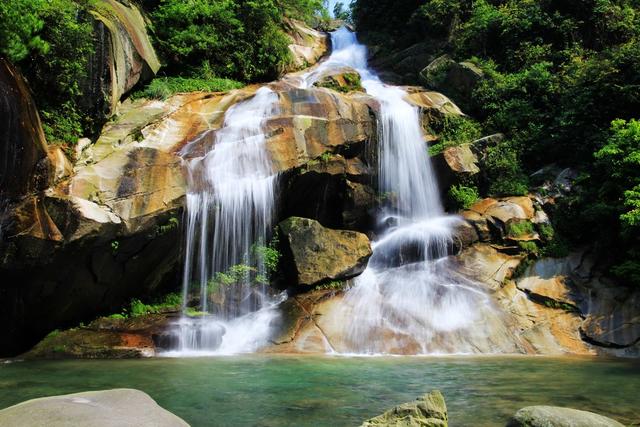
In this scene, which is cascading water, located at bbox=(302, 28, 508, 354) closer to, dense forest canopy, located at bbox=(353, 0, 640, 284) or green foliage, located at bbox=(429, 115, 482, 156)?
green foliage, located at bbox=(429, 115, 482, 156)

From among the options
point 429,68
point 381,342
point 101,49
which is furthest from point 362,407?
point 429,68

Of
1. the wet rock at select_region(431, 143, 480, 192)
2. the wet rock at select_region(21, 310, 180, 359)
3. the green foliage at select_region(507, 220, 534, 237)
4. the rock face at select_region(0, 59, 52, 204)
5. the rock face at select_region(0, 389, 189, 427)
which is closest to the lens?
the rock face at select_region(0, 389, 189, 427)

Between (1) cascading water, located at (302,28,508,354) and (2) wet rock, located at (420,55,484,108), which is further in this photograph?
(2) wet rock, located at (420,55,484,108)

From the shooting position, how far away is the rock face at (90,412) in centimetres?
425

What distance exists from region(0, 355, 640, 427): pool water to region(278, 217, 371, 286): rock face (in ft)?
11.1

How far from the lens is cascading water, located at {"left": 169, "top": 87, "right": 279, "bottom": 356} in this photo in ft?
45.4

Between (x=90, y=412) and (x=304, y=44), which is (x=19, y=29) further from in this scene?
(x=304, y=44)

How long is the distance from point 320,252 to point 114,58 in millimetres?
8427

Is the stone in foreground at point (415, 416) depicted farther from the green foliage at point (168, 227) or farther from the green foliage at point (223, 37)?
the green foliage at point (223, 37)

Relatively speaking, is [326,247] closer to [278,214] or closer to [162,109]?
[278,214]

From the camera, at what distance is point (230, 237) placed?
14.9 meters

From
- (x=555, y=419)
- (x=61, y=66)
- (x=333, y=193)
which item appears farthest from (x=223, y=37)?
(x=555, y=419)

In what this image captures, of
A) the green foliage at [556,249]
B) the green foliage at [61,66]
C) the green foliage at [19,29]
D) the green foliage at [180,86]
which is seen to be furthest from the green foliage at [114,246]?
the green foliage at [556,249]

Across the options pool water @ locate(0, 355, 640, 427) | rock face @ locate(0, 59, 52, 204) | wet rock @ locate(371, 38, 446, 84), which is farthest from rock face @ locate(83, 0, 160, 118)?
wet rock @ locate(371, 38, 446, 84)
